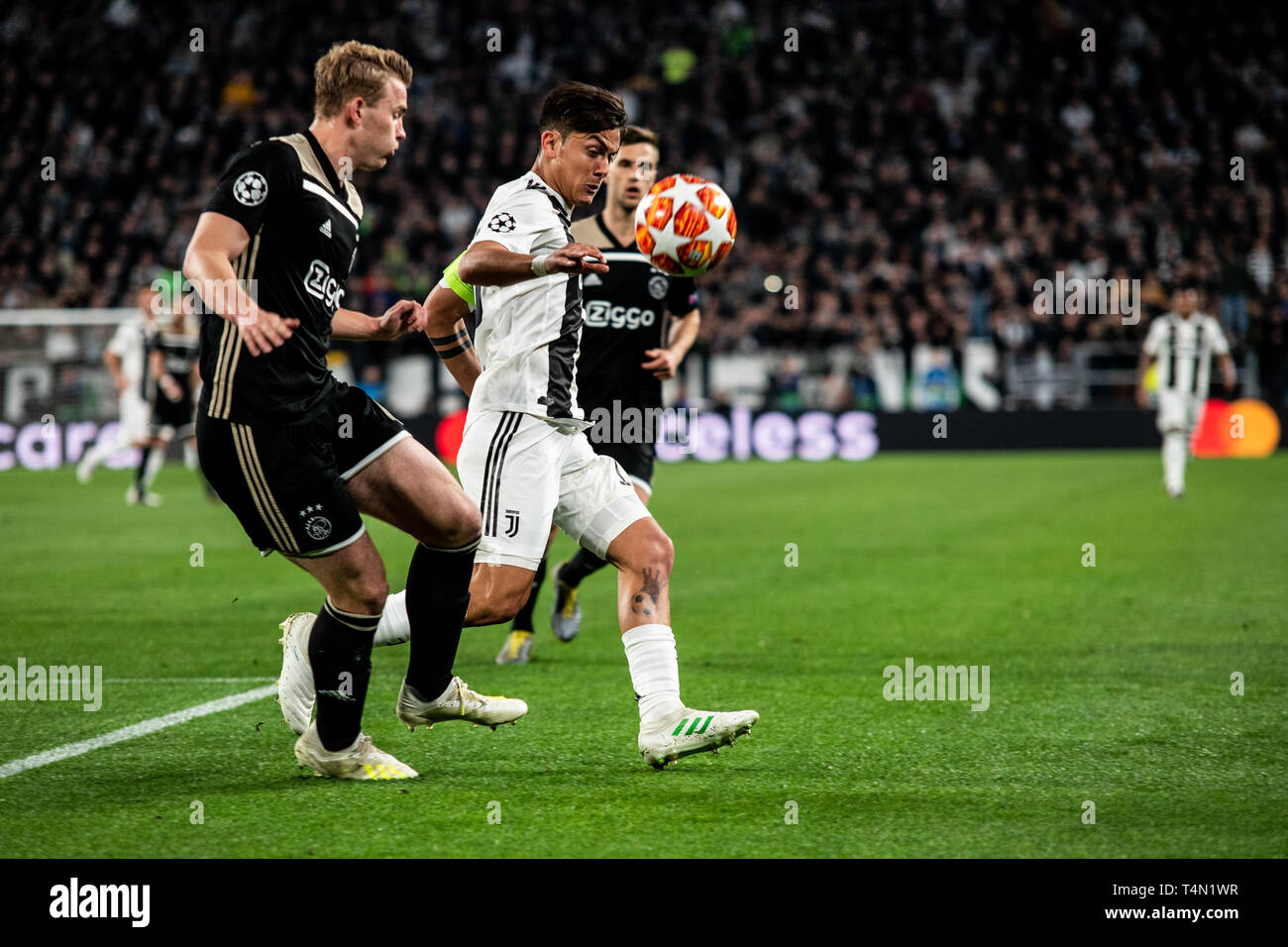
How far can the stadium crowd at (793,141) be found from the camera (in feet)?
87.6

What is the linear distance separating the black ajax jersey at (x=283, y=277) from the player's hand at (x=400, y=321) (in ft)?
0.61

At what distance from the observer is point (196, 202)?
97.0 feet

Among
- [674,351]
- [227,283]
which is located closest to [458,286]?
[227,283]

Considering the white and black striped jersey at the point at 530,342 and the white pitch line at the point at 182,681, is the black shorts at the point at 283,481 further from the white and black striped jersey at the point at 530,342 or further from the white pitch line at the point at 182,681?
the white pitch line at the point at 182,681

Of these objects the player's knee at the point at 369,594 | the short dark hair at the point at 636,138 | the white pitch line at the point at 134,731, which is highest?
the short dark hair at the point at 636,138

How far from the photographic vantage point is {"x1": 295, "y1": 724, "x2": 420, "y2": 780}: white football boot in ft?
15.7

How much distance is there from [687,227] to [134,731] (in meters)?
2.90

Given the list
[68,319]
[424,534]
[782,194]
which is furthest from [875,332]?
[424,534]

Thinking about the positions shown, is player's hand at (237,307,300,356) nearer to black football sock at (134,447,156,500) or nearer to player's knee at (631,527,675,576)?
player's knee at (631,527,675,576)

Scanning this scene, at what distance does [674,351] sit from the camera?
7367 millimetres

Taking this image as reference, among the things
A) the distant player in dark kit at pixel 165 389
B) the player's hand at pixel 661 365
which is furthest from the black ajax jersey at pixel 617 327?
the distant player in dark kit at pixel 165 389

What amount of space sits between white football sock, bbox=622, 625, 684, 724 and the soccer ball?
1832 mm
